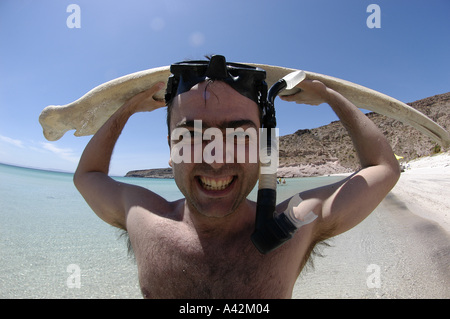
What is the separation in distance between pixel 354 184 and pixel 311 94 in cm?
64

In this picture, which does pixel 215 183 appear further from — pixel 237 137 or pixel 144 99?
pixel 144 99

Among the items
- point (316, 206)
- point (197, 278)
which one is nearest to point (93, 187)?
point (197, 278)

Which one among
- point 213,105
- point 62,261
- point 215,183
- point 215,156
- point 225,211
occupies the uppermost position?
point 213,105

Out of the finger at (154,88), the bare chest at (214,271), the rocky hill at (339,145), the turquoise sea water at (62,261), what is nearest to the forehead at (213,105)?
the finger at (154,88)

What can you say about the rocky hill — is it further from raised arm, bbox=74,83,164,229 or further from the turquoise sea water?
raised arm, bbox=74,83,164,229

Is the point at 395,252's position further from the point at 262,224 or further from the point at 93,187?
the point at 93,187

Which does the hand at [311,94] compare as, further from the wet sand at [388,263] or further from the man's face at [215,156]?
the wet sand at [388,263]

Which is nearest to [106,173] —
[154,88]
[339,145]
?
[154,88]

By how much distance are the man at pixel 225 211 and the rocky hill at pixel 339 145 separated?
43248 mm

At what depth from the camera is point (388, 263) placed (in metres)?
3.26

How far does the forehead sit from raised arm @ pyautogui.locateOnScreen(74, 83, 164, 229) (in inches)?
19.9

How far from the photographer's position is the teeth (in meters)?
1.12

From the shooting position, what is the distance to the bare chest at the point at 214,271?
115 centimetres

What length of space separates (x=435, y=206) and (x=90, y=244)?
8.07 meters
